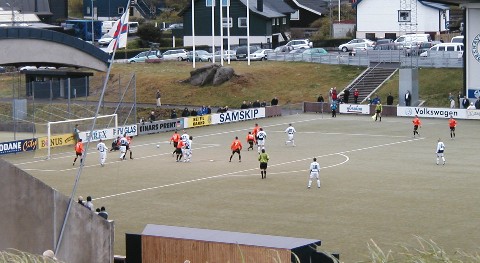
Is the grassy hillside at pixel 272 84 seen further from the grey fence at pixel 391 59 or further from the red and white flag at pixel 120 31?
the red and white flag at pixel 120 31

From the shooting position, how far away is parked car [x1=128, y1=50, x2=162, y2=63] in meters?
89.0

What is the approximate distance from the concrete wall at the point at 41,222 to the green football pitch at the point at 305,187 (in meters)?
3.51

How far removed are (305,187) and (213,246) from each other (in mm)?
15629

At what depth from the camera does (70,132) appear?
55.2 meters

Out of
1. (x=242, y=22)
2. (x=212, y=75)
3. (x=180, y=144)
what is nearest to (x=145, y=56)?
(x=212, y=75)

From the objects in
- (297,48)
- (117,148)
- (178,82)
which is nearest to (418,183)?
(117,148)

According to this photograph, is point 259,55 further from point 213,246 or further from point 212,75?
point 213,246

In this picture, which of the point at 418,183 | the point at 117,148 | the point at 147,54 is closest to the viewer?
the point at 418,183

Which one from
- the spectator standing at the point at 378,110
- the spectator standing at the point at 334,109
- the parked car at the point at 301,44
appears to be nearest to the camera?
the spectator standing at the point at 378,110

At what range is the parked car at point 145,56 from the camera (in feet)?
292

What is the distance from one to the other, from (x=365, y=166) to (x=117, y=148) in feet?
43.5

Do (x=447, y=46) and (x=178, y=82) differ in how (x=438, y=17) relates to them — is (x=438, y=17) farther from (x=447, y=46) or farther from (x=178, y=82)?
(x=178, y=82)

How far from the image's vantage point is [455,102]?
7156 centimetres

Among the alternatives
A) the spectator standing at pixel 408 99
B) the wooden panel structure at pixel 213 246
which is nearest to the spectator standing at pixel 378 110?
the spectator standing at pixel 408 99
